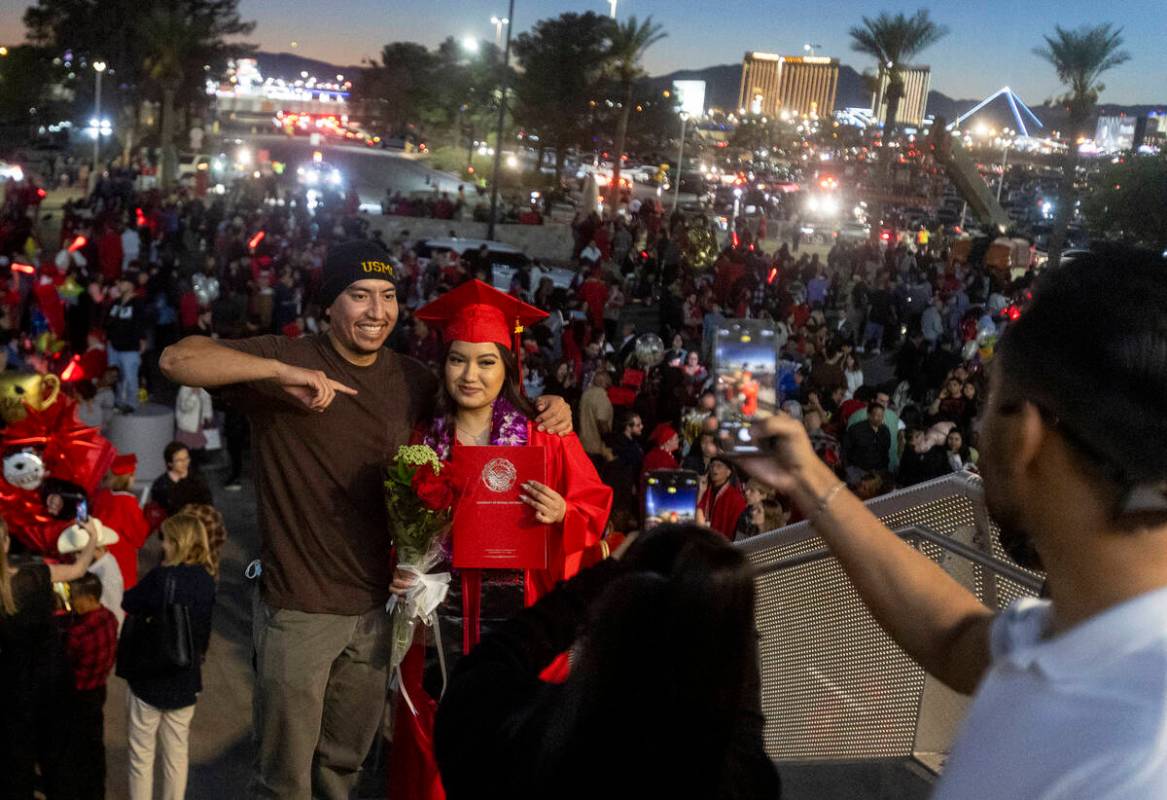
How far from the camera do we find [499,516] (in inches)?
149

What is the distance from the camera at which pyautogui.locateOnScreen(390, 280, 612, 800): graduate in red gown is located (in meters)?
3.84

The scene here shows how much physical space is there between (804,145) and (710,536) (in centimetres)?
5444

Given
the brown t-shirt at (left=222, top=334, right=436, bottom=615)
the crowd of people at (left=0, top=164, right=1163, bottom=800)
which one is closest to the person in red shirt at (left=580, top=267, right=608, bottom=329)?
the crowd of people at (left=0, top=164, right=1163, bottom=800)

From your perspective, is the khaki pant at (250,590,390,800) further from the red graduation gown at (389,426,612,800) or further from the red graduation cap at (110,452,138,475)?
the red graduation cap at (110,452,138,475)

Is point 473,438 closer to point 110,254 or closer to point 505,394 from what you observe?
point 505,394

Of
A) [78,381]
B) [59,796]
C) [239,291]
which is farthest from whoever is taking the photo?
[239,291]

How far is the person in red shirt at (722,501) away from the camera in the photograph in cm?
755

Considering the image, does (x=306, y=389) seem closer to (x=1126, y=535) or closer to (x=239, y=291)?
(x=1126, y=535)

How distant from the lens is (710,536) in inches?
69.7

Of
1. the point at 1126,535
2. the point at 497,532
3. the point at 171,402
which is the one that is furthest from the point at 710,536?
the point at 171,402

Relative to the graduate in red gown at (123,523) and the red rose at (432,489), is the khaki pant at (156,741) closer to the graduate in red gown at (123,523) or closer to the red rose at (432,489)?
the graduate in red gown at (123,523)

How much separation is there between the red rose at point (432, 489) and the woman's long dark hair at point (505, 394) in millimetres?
542

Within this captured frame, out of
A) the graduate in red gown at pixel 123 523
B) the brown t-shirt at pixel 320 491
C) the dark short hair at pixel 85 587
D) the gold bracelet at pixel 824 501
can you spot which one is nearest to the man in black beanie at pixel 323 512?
the brown t-shirt at pixel 320 491

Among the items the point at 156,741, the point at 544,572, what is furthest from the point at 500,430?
the point at 156,741
